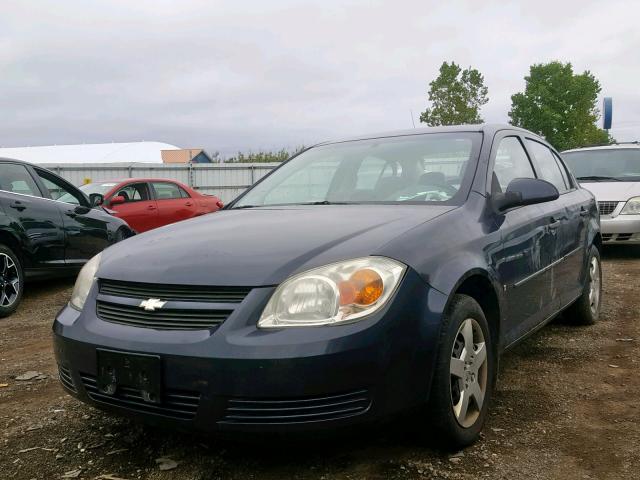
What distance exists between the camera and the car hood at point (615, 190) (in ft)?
27.8

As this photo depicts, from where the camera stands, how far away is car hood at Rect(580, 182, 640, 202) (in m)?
8.46

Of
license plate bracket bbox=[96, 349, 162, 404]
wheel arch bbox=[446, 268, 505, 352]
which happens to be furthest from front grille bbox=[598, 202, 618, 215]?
license plate bracket bbox=[96, 349, 162, 404]

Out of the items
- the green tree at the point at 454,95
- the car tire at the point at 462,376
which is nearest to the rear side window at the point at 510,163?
the car tire at the point at 462,376

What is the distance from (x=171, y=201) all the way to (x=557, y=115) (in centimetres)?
4193

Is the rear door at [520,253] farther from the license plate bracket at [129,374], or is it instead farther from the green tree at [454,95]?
the green tree at [454,95]

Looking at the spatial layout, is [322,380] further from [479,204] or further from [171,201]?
[171,201]

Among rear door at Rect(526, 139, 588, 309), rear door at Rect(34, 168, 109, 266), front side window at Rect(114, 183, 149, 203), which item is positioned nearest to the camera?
rear door at Rect(526, 139, 588, 309)

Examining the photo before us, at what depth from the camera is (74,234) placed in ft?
22.3

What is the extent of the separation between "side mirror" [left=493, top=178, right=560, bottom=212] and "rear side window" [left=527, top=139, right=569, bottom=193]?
0.94 m

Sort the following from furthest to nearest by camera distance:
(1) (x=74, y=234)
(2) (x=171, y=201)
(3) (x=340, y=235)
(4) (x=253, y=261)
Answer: (2) (x=171, y=201) < (1) (x=74, y=234) < (3) (x=340, y=235) < (4) (x=253, y=261)

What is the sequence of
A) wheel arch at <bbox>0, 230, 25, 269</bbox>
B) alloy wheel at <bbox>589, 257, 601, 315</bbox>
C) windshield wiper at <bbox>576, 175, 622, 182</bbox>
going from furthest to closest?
windshield wiper at <bbox>576, 175, 622, 182</bbox> < wheel arch at <bbox>0, 230, 25, 269</bbox> < alloy wheel at <bbox>589, 257, 601, 315</bbox>

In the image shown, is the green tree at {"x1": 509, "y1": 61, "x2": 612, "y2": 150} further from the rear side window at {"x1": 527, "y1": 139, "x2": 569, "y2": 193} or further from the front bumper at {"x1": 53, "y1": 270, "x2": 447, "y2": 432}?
the front bumper at {"x1": 53, "y1": 270, "x2": 447, "y2": 432}

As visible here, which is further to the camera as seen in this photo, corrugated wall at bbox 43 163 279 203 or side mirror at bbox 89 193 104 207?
corrugated wall at bbox 43 163 279 203

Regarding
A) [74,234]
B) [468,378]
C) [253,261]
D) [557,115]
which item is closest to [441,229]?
[468,378]
